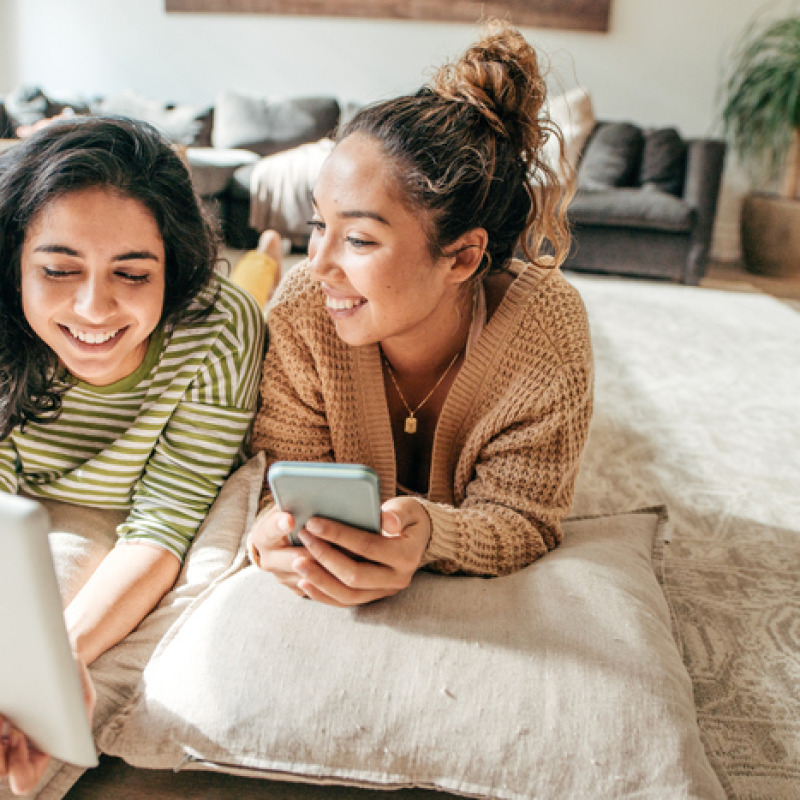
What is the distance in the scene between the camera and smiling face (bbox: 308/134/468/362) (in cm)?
100

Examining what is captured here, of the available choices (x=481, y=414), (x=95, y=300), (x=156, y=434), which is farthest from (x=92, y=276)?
(x=481, y=414)

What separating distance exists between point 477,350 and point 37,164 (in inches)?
25.2

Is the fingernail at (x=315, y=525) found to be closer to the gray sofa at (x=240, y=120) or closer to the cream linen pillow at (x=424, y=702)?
the cream linen pillow at (x=424, y=702)

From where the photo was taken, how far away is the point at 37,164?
37.7 inches

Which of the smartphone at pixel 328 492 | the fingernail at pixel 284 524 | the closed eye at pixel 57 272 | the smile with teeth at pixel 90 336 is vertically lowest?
the fingernail at pixel 284 524

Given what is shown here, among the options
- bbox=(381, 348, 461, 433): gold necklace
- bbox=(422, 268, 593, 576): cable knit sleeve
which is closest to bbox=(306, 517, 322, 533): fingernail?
bbox=(422, 268, 593, 576): cable knit sleeve

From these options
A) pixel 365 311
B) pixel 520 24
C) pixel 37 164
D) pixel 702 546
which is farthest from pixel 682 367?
pixel 520 24

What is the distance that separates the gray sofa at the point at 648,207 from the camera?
4.05 metres

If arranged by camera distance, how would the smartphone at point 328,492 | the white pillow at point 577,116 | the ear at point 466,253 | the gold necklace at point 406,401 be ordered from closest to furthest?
the smartphone at point 328,492 < the ear at point 466,253 < the gold necklace at point 406,401 < the white pillow at point 577,116

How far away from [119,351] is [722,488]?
53.1 inches

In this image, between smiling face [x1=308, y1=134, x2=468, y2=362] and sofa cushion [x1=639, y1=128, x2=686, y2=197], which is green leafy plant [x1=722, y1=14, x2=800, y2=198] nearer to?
sofa cushion [x1=639, y1=128, x2=686, y2=197]

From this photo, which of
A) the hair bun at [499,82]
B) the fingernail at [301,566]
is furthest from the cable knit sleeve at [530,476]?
the hair bun at [499,82]

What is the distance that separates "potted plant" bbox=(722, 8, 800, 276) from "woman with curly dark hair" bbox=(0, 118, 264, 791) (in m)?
4.18

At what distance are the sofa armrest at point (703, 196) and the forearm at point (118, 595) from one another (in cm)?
370
